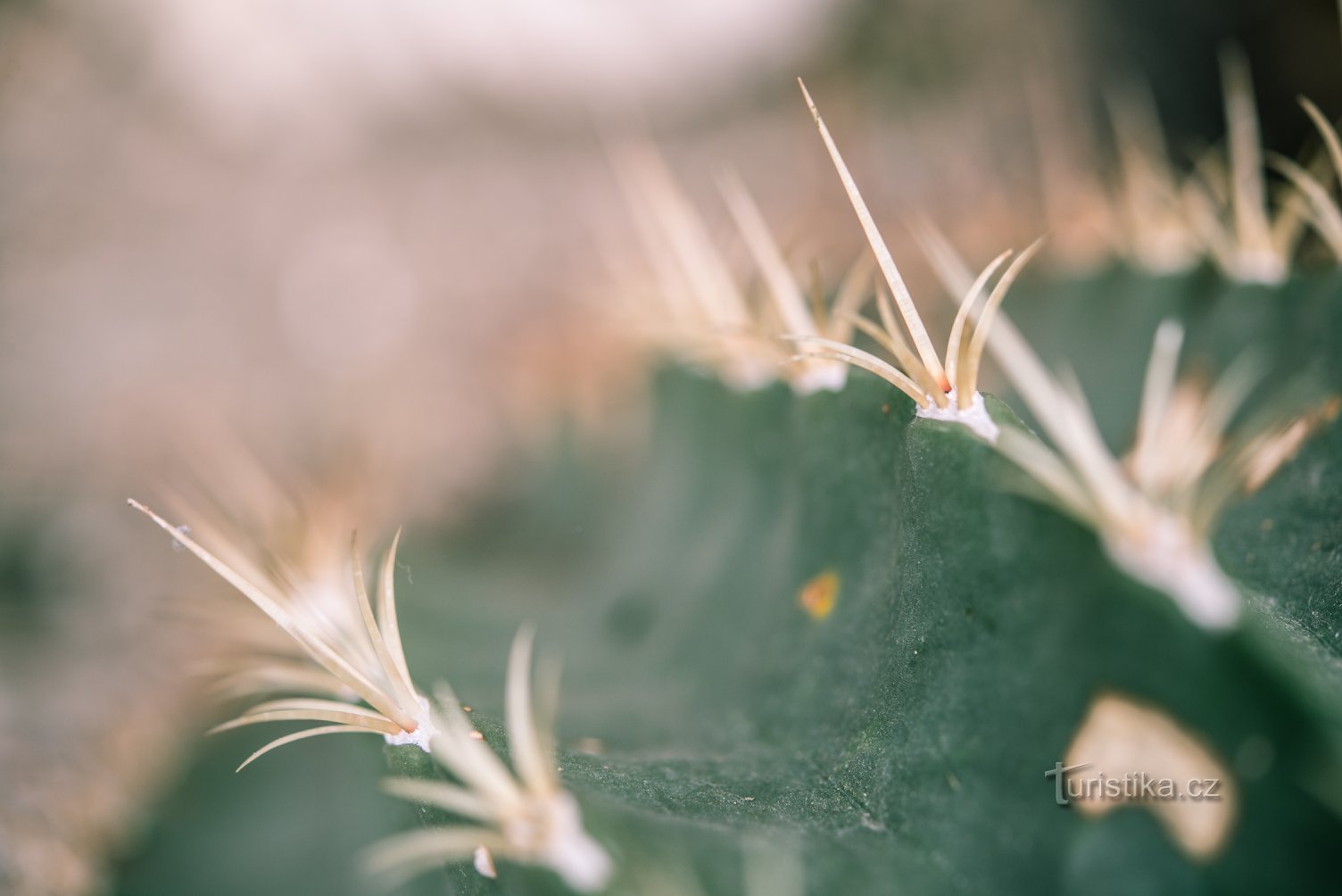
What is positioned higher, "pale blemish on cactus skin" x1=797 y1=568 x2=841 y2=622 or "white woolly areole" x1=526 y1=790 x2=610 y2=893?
"pale blemish on cactus skin" x1=797 y1=568 x2=841 y2=622

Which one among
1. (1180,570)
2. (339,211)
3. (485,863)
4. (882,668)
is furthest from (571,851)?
(339,211)

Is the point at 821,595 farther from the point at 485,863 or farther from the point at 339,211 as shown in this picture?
the point at 339,211

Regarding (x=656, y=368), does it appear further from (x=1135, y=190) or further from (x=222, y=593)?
(x=222, y=593)

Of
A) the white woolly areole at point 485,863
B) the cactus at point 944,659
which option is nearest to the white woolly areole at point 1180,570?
the cactus at point 944,659

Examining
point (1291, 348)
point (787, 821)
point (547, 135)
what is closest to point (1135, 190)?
point (1291, 348)

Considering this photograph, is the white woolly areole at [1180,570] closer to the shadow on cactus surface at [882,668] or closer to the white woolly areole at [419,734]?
the shadow on cactus surface at [882,668]

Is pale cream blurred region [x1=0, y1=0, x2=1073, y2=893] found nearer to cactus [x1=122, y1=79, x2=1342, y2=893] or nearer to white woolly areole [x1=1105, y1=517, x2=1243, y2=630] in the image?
cactus [x1=122, y1=79, x2=1342, y2=893]

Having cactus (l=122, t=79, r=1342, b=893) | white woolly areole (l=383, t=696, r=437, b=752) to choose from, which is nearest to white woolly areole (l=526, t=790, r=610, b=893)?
cactus (l=122, t=79, r=1342, b=893)
